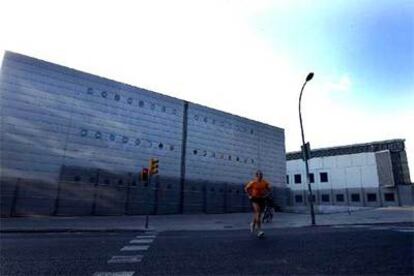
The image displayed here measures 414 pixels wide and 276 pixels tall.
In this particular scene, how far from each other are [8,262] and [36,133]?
61.0 ft

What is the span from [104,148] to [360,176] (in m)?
37.4

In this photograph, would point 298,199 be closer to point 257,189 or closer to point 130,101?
point 130,101

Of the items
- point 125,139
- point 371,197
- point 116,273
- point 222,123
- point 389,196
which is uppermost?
point 222,123

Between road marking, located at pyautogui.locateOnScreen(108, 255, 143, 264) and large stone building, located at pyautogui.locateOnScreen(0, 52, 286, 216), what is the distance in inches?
706

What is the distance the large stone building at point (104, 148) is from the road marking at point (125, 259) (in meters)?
17.9

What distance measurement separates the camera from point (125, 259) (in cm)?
580

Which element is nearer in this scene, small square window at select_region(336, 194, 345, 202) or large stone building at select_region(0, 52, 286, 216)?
large stone building at select_region(0, 52, 286, 216)

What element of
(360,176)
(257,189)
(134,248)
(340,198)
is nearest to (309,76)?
(257,189)

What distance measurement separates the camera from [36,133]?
22.1 metres

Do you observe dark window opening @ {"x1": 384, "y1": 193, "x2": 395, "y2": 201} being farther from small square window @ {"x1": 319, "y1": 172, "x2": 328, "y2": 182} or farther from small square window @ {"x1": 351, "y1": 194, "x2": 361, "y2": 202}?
small square window @ {"x1": 319, "y1": 172, "x2": 328, "y2": 182}

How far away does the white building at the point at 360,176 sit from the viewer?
4497 centimetres

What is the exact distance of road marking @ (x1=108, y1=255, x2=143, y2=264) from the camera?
5.53 metres

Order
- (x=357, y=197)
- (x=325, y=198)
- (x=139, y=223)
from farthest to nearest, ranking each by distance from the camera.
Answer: (x=325, y=198) < (x=357, y=197) < (x=139, y=223)

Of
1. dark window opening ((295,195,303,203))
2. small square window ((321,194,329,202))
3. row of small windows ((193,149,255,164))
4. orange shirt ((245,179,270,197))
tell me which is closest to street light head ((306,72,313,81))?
orange shirt ((245,179,270,197))
